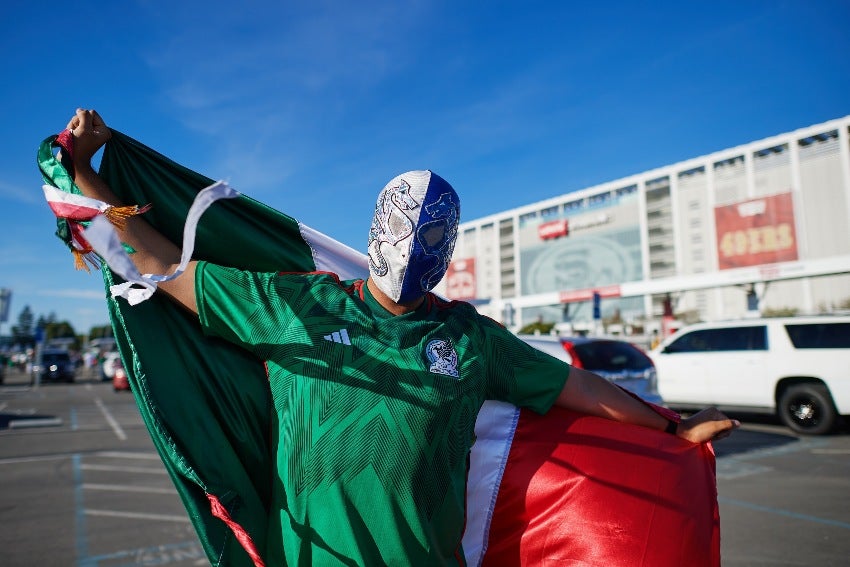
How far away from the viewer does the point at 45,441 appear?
33.0 feet

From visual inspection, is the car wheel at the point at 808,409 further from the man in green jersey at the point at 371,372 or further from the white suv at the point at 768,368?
the man in green jersey at the point at 371,372

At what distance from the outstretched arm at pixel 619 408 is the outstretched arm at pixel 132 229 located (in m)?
1.33

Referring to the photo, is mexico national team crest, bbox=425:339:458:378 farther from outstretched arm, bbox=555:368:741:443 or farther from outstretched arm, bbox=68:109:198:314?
outstretched arm, bbox=68:109:198:314

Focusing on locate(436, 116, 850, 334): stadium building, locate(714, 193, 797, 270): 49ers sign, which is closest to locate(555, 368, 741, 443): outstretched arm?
locate(436, 116, 850, 334): stadium building

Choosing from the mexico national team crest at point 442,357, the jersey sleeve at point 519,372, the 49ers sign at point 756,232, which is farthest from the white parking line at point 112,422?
the 49ers sign at point 756,232

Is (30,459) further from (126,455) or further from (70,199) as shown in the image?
(70,199)

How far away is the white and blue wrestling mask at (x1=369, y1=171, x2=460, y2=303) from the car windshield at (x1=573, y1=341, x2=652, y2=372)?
6.16m

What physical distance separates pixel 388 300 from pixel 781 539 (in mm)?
4601

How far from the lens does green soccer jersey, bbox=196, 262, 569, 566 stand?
1534mm

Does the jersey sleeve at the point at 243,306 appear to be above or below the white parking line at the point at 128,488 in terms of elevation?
above

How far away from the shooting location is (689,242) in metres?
70.4

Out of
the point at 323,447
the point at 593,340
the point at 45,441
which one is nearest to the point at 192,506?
the point at 323,447

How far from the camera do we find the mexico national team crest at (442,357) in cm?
167

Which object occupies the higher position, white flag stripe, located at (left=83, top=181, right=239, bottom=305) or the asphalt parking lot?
white flag stripe, located at (left=83, top=181, right=239, bottom=305)
